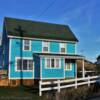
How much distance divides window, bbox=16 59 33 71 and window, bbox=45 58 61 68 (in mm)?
2184

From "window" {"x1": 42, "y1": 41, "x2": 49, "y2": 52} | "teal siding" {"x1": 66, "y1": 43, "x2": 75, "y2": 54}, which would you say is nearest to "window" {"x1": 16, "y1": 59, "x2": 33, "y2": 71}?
"window" {"x1": 42, "y1": 41, "x2": 49, "y2": 52}

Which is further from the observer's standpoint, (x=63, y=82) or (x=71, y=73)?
(x=71, y=73)

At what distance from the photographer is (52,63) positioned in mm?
40156

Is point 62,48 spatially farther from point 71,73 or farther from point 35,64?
point 35,64

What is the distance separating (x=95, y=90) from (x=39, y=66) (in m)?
14.1

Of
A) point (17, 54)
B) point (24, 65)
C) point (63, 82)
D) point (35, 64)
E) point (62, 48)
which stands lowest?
point (63, 82)

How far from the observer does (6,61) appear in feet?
137

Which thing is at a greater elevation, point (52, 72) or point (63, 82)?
point (52, 72)

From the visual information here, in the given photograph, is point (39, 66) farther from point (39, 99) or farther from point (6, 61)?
point (39, 99)

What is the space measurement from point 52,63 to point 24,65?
3.50 metres

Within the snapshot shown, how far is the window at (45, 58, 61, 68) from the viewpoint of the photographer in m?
39.8

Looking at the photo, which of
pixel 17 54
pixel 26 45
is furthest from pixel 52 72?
pixel 17 54

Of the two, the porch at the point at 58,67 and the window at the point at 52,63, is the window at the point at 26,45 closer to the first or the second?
the porch at the point at 58,67

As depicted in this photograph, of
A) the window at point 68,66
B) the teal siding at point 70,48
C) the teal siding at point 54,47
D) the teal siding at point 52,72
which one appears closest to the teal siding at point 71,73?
the window at point 68,66
